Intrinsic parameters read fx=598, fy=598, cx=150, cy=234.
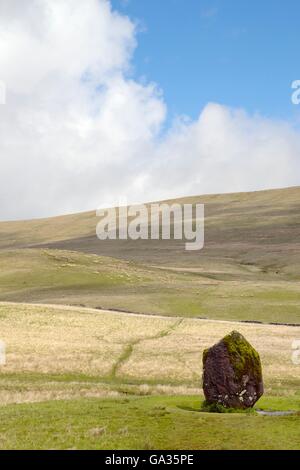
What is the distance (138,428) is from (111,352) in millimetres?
30720

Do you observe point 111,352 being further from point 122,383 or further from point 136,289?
point 136,289

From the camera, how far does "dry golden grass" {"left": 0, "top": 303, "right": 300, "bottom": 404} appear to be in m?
39.5

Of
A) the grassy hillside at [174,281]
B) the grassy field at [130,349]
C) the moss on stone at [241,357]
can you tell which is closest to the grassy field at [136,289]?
the grassy hillside at [174,281]

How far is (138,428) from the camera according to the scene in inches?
911

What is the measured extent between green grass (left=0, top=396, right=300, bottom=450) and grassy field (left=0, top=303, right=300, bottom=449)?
0.04m

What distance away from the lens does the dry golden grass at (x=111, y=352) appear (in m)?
39.5

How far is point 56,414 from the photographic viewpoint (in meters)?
26.4

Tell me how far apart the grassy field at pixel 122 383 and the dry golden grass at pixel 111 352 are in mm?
89

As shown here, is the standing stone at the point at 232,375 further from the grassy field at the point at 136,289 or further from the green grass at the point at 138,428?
the grassy field at the point at 136,289

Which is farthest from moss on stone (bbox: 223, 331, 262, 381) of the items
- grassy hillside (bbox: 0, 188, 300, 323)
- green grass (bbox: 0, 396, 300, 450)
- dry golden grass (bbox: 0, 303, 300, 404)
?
grassy hillside (bbox: 0, 188, 300, 323)

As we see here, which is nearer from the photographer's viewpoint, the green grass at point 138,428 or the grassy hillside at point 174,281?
the green grass at point 138,428

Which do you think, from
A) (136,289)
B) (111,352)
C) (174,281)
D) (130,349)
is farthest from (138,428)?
(174,281)

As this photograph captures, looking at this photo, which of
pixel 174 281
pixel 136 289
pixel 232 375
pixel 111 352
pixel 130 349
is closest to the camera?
pixel 232 375

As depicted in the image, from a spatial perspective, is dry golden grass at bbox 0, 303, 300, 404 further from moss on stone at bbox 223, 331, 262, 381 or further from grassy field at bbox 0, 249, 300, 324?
grassy field at bbox 0, 249, 300, 324
